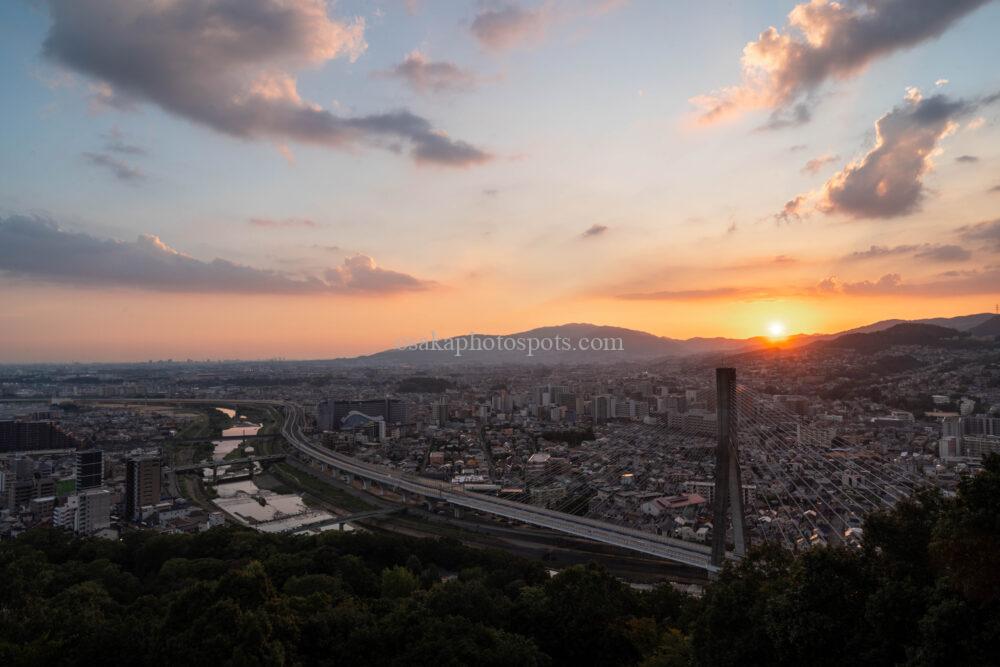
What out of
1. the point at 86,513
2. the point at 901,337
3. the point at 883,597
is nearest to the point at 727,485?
the point at 883,597

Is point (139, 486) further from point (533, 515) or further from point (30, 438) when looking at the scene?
point (30, 438)

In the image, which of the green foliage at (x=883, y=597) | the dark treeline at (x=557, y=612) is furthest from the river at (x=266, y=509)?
the green foliage at (x=883, y=597)

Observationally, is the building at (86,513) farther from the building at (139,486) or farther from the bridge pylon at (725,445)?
the bridge pylon at (725,445)

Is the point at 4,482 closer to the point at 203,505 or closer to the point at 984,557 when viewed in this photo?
the point at 203,505

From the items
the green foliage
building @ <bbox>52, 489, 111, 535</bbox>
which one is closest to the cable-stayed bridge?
the green foliage

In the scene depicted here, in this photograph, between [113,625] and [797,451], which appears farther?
[797,451]

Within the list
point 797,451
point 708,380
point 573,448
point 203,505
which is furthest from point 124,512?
point 708,380
